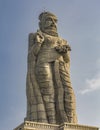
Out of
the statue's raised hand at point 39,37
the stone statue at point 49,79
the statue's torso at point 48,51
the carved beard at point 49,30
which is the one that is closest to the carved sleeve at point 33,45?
the stone statue at point 49,79

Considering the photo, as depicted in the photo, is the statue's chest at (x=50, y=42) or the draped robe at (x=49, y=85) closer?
the draped robe at (x=49, y=85)

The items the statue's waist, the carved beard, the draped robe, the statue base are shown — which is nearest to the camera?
the statue base

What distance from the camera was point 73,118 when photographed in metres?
20.7

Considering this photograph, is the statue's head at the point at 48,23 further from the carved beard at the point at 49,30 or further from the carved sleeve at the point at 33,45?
the carved sleeve at the point at 33,45

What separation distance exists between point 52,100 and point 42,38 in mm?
3630

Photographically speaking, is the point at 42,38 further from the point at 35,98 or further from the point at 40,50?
the point at 35,98

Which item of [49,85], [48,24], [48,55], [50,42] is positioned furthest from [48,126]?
[48,24]

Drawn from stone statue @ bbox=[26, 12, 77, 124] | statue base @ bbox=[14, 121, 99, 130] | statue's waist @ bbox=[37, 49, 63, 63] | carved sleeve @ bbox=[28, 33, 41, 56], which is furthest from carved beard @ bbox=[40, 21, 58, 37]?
statue base @ bbox=[14, 121, 99, 130]

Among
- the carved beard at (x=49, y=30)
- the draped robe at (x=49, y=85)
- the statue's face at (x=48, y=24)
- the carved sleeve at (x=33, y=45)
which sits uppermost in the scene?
the statue's face at (x=48, y=24)

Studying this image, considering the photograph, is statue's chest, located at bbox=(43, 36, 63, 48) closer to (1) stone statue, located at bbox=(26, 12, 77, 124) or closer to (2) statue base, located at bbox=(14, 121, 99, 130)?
(1) stone statue, located at bbox=(26, 12, 77, 124)

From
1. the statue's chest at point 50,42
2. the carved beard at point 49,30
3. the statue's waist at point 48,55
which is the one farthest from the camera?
the carved beard at point 49,30

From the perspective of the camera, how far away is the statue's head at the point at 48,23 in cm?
2259

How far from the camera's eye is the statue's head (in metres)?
22.6

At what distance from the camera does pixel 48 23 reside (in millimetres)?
22578
